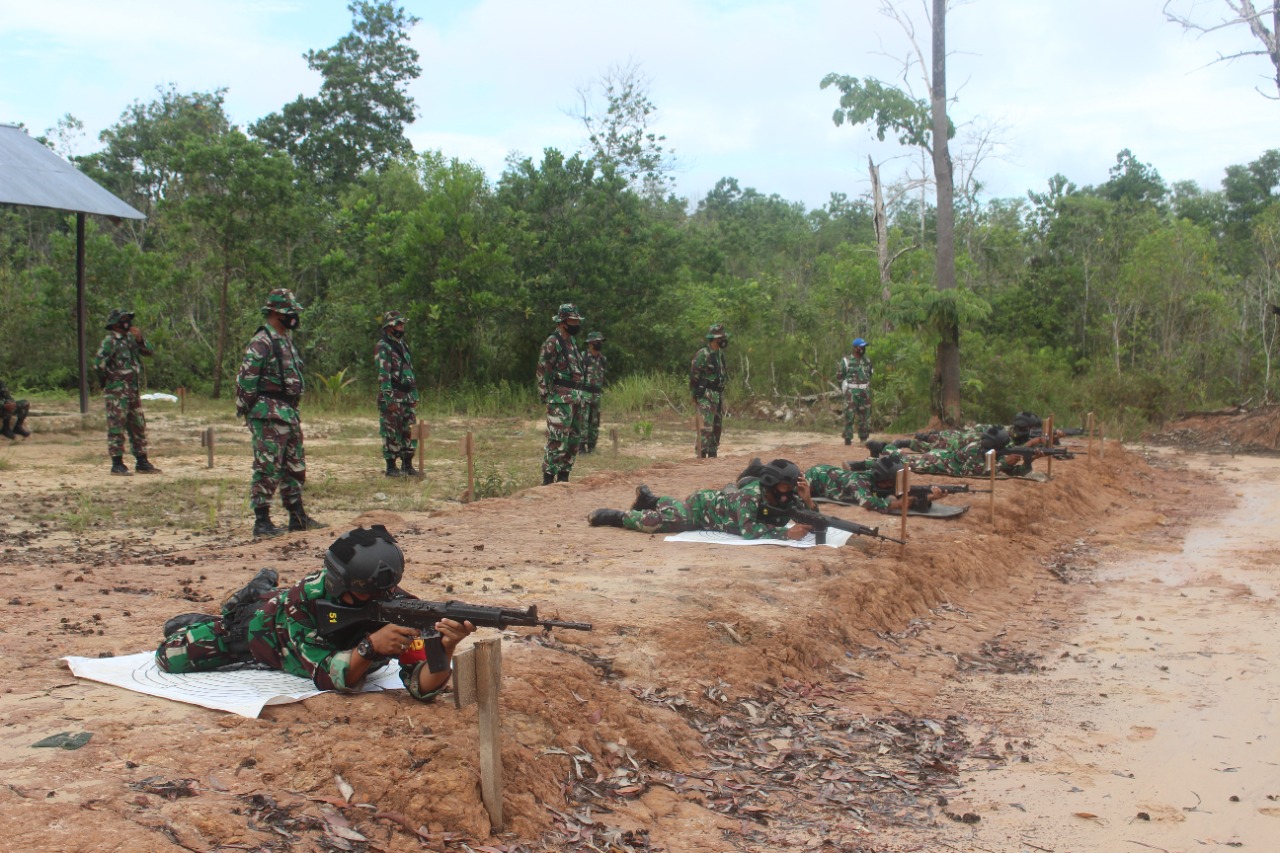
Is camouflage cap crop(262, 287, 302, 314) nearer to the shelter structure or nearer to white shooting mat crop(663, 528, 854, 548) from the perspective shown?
white shooting mat crop(663, 528, 854, 548)

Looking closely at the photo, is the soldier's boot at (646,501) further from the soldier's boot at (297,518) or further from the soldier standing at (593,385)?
the soldier standing at (593,385)

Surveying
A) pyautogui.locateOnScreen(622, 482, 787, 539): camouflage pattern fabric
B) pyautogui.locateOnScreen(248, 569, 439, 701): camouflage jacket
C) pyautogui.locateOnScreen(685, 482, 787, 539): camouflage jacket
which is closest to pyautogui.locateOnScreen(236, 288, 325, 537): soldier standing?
pyautogui.locateOnScreen(622, 482, 787, 539): camouflage pattern fabric

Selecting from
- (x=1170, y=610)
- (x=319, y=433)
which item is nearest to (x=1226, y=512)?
(x=1170, y=610)

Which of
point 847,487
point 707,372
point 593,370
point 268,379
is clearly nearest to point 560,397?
point 593,370

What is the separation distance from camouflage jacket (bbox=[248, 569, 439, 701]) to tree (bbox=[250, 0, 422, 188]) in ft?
103

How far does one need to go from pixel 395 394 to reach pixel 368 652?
9032 millimetres

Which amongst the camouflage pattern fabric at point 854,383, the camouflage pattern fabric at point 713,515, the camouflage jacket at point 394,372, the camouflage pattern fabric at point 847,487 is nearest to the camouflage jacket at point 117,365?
the camouflage jacket at point 394,372

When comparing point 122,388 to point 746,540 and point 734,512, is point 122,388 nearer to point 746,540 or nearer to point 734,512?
point 734,512

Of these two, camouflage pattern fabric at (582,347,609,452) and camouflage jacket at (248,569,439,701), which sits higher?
camouflage pattern fabric at (582,347,609,452)

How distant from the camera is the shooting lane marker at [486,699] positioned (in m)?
4.05

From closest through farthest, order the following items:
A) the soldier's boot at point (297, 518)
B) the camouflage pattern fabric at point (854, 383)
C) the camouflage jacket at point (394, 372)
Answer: the soldier's boot at point (297, 518), the camouflage jacket at point (394, 372), the camouflage pattern fabric at point (854, 383)

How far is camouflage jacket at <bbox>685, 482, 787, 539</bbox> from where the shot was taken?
9.16 m

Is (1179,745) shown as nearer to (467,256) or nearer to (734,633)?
(734,633)

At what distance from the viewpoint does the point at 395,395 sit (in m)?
13.3
